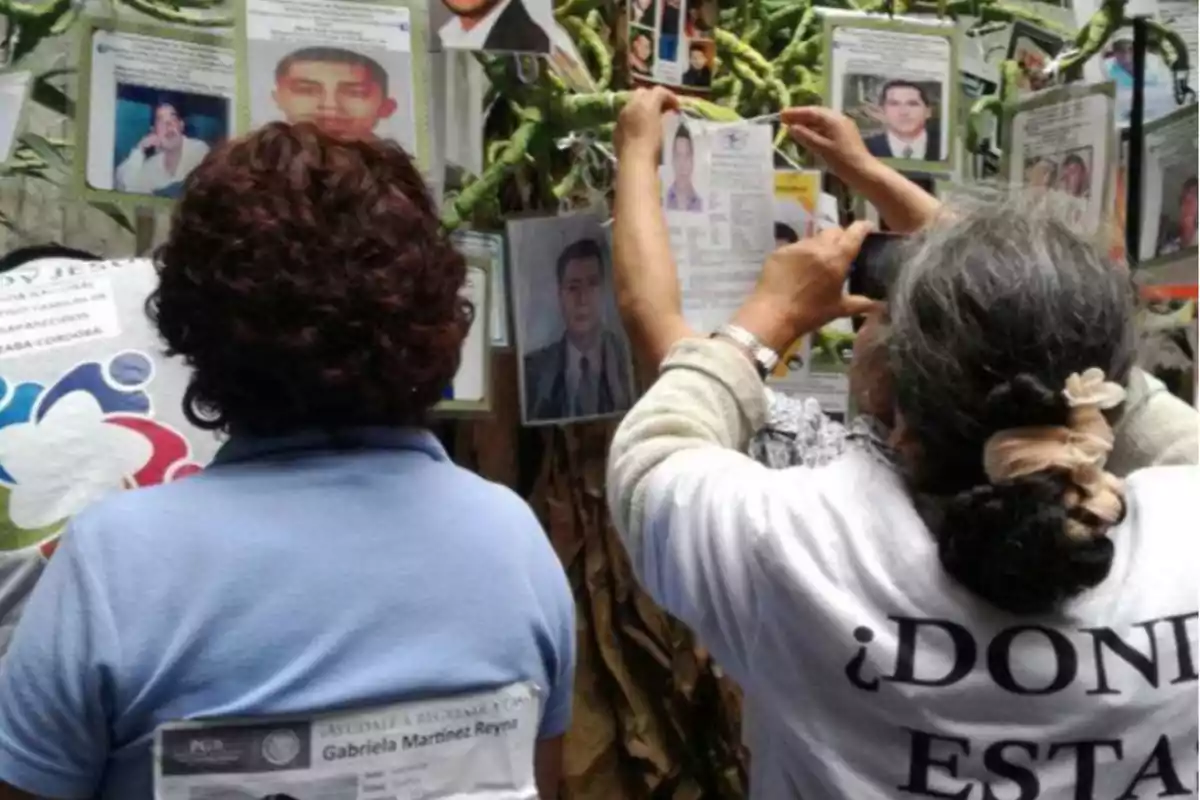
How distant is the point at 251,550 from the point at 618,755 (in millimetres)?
659

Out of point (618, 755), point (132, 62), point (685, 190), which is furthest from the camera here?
point (618, 755)

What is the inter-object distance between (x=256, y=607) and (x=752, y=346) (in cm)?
41

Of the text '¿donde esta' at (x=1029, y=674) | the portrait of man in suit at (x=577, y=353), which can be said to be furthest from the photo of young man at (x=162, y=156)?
the text '¿donde esta' at (x=1029, y=674)

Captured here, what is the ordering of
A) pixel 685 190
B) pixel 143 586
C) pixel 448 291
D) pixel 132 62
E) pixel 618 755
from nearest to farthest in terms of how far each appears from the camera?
pixel 143 586, pixel 448 291, pixel 132 62, pixel 685 190, pixel 618 755

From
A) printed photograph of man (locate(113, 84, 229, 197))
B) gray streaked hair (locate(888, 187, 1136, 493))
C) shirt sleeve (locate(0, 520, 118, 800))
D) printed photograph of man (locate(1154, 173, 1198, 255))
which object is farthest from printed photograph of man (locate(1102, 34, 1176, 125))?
shirt sleeve (locate(0, 520, 118, 800))

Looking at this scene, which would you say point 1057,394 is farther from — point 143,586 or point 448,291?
point 143,586

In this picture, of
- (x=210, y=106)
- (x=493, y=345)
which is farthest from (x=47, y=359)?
(x=493, y=345)

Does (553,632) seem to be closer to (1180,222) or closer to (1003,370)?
(1003,370)

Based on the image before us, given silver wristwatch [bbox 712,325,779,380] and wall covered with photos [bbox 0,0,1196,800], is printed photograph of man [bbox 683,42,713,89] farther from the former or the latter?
silver wristwatch [bbox 712,325,779,380]

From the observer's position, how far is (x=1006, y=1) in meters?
1.63

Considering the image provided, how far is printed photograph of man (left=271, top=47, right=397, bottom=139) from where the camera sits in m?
1.08

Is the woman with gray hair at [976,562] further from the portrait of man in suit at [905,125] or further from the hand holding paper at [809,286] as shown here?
the portrait of man in suit at [905,125]

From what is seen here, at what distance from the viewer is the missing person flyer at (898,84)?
4.25 ft

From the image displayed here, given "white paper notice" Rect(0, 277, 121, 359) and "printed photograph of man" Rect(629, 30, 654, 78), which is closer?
"white paper notice" Rect(0, 277, 121, 359)
